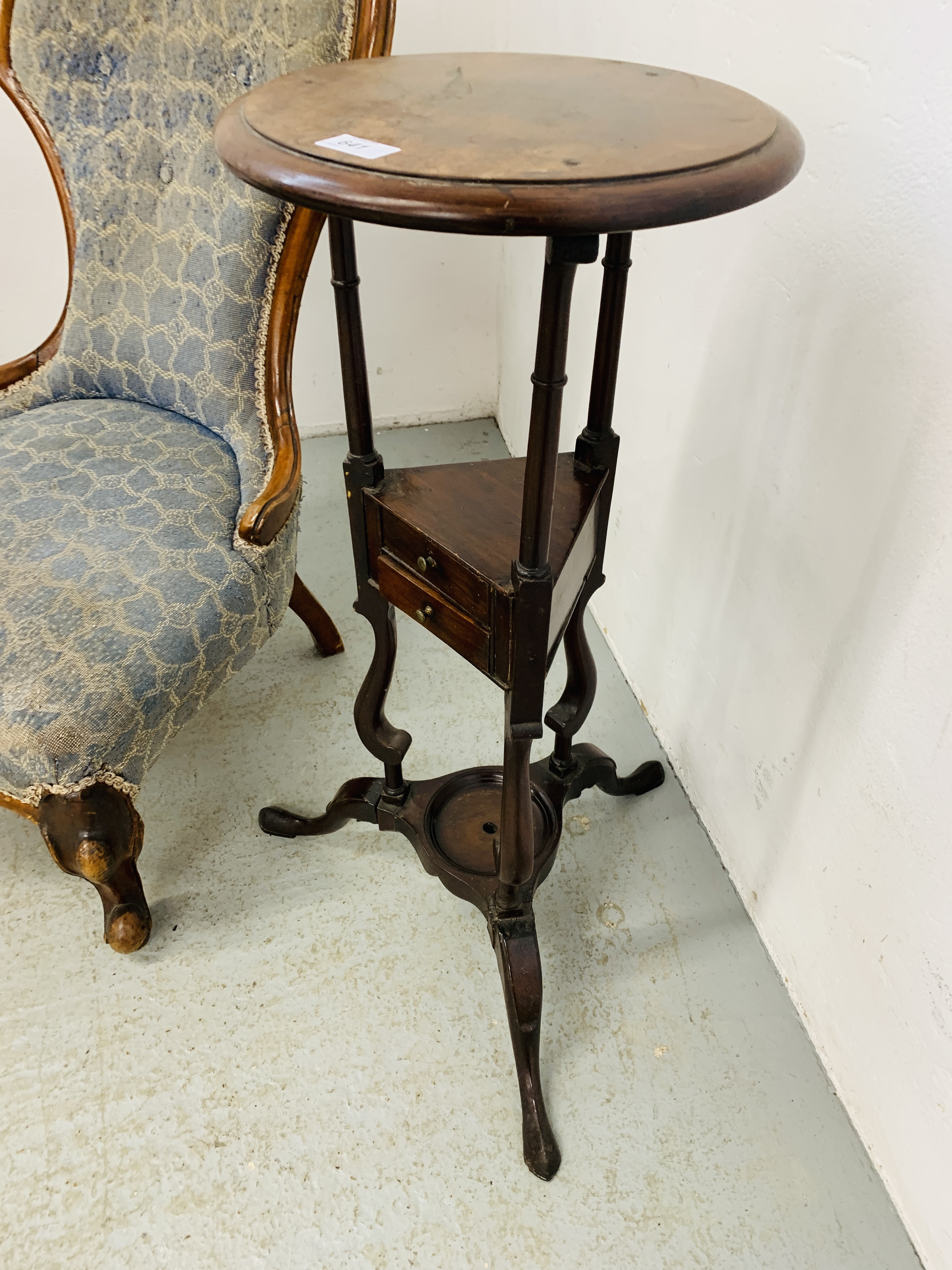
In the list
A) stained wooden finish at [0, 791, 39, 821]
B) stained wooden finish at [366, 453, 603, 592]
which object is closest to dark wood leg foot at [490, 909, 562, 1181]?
stained wooden finish at [366, 453, 603, 592]

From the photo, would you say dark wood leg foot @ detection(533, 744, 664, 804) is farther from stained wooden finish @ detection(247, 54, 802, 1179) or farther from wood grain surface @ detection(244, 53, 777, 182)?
wood grain surface @ detection(244, 53, 777, 182)

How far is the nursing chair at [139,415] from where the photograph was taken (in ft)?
3.55

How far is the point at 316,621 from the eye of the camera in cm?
174

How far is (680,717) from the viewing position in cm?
151

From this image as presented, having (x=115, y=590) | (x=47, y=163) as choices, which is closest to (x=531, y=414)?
(x=115, y=590)

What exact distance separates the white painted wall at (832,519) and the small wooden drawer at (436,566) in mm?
447

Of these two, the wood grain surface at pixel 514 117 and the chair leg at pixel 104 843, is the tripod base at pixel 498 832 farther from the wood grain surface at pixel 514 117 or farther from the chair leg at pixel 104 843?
the wood grain surface at pixel 514 117

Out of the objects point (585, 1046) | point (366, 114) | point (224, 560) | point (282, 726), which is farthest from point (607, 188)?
point (282, 726)

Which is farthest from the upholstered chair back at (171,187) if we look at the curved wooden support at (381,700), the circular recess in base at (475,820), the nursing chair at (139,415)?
the circular recess in base at (475,820)

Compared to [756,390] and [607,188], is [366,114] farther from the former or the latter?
[756,390]

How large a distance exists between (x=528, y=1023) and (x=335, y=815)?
0.44 meters

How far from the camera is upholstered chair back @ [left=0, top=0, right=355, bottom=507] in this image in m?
1.24

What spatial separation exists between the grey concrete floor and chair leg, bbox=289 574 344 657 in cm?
31

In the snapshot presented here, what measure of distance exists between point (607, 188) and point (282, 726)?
126cm
